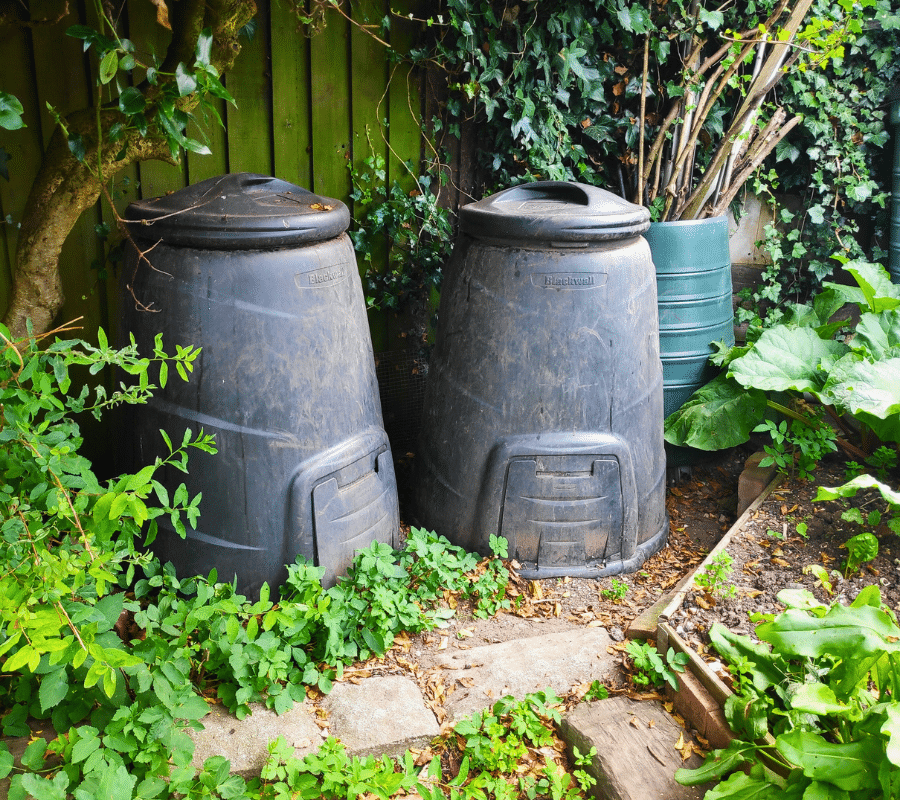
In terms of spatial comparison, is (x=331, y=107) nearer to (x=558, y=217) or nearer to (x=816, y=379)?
(x=558, y=217)

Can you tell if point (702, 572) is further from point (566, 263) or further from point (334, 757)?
point (334, 757)

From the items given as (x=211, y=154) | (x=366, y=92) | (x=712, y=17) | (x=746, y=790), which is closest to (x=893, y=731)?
(x=746, y=790)

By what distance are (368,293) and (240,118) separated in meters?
0.88

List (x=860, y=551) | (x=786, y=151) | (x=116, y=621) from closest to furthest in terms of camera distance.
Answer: (x=116, y=621), (x=860, y=551), (x=786, y=151)

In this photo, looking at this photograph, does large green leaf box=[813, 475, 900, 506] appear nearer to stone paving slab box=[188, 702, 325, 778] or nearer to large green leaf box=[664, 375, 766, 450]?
large green leaf box=[664, 375, 766, 450]

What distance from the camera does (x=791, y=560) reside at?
263 centimetres

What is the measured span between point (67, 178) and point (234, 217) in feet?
1.75

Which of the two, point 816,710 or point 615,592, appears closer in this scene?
point 816,710

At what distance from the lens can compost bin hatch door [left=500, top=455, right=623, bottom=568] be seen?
104 inches

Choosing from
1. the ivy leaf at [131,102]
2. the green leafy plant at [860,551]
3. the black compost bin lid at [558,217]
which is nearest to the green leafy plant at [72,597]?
the ivy leaf at [131,102]

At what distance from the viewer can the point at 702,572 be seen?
2.54 meters

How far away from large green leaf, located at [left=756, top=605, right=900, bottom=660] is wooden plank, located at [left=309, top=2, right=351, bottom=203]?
238 cm

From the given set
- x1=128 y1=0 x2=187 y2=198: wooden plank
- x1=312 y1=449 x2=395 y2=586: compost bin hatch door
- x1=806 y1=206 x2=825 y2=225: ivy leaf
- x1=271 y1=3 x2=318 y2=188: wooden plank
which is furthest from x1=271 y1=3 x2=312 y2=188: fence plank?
x1=806 y1=206 x2=825 y2=225: ivy leaf

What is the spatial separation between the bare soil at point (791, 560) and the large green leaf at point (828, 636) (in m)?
0.51
